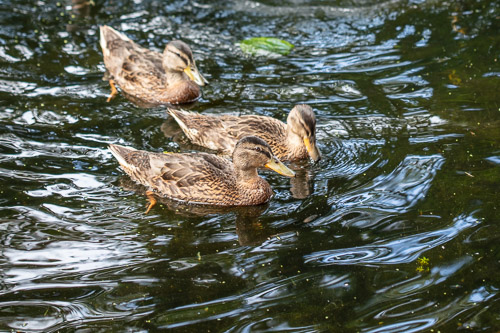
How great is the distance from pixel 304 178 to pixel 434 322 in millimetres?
3320

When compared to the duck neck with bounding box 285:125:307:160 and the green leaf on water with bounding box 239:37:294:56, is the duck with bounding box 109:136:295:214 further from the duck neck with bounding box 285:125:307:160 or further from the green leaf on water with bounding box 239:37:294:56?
the green leaf on water with bounding box 239:37:294:56

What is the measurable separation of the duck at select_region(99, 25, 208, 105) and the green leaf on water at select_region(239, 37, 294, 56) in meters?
1.27

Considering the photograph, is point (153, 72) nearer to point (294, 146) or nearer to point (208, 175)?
point (294, 146)

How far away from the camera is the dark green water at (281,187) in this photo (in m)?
6.28

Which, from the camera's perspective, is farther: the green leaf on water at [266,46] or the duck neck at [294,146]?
the green leaf on water at [266,46]

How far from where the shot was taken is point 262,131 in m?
9.60

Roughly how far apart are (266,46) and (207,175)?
4322 millimetres

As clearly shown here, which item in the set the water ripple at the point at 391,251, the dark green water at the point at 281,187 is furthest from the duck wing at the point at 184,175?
the water ripple at the point at 391,251

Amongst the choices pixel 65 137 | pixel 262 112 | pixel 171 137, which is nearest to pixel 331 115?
pixel 262 112

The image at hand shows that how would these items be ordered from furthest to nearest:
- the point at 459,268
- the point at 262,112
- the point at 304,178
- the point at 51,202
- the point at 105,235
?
the point at 262,112
the point at 304,178
the point at 51,202
the point at 105,235
the point at 459,268

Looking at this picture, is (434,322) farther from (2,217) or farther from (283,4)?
(283,4)

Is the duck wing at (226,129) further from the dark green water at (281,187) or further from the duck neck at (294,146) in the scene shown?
the dark green water at (281,187)

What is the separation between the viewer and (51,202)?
26.5ft

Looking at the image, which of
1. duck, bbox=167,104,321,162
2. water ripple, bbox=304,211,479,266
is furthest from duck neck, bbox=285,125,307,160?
water ripple, bbox=304,211,479,266
